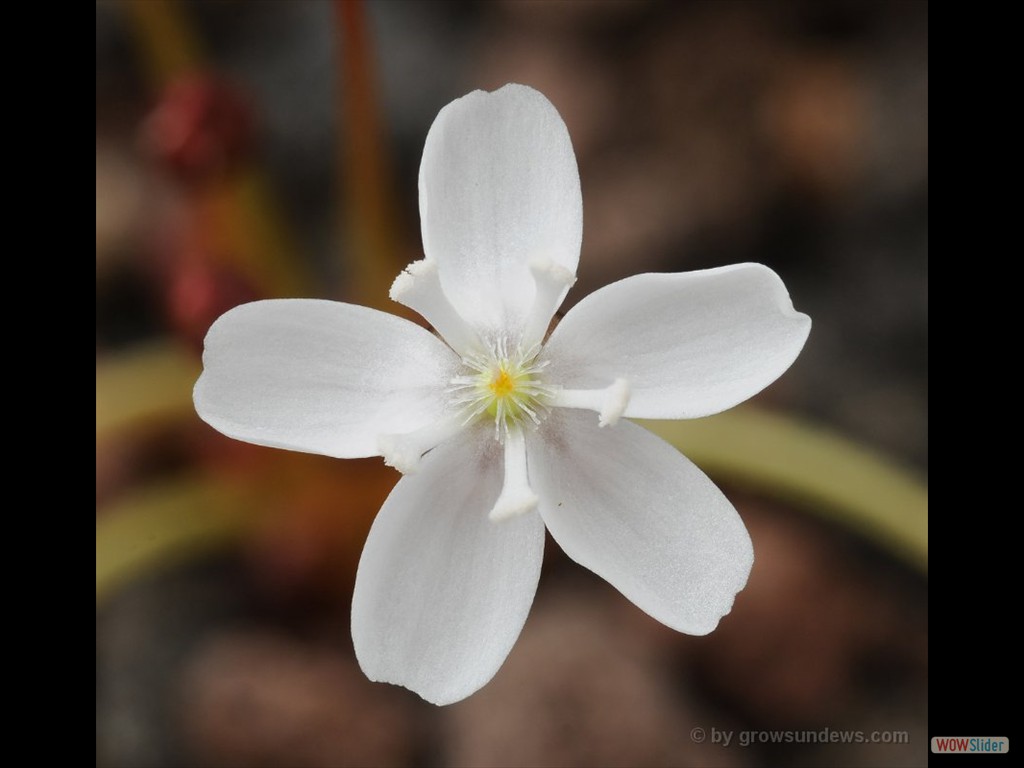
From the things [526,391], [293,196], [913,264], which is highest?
[293,196]

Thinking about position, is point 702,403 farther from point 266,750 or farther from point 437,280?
point 266,750

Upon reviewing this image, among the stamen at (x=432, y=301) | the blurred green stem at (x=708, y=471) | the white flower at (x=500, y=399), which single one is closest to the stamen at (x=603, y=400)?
the white flower at (x=500, y=399)

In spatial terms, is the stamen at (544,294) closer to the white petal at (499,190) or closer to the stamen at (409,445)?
the white petal at (499,190)

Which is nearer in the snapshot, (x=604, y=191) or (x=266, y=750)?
(x=266, y=750)

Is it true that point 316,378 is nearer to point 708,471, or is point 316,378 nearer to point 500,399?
point 500,399

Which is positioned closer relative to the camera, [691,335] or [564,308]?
[691,335]

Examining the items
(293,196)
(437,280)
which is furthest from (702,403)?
(293,196)

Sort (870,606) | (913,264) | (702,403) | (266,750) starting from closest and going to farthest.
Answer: (702,403)
(266,750)
(870,606)
(913,264)

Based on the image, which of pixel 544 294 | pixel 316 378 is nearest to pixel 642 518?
pixel 544 294

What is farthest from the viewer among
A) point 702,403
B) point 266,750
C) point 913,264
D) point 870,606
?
point 913,264
